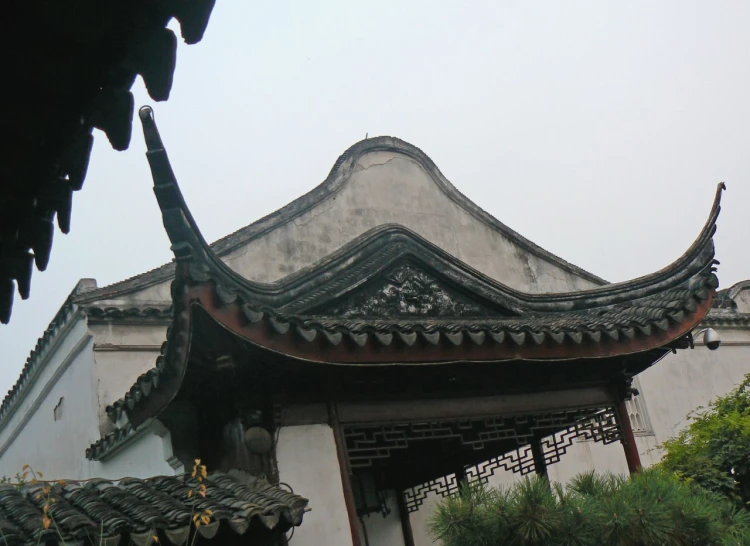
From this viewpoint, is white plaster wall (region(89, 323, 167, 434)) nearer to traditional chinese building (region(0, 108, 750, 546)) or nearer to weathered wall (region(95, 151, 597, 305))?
traditional chinese building (region(0, 108, 750, 546))

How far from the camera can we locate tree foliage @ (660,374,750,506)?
9.09m

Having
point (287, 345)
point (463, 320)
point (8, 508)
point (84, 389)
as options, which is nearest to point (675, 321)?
point (463, 320)

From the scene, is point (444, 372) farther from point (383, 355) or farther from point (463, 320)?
point (463, 320)

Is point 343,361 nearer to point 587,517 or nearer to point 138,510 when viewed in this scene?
point 138,510

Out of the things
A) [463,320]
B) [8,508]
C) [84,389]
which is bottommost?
[8,508]

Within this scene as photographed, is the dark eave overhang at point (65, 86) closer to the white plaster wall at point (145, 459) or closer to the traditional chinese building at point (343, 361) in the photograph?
the traditional chinese building at point (343, 361)

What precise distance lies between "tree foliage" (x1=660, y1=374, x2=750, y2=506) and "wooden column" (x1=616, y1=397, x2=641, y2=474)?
2.26 metres

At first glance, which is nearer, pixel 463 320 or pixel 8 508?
pixel 8 508

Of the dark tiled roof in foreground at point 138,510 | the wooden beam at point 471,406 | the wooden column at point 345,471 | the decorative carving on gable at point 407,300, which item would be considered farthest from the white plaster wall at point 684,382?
the dark tiled roof in foreground at point 138,510

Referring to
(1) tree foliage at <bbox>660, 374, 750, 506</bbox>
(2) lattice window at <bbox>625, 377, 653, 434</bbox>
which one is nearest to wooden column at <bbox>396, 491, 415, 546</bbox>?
(1) tree foliage at <bbox>660, 374, 750, 506</bbox>

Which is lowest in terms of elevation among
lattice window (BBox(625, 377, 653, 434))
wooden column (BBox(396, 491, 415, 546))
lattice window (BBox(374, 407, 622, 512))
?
wooden column (BBox(396, 491, 415, 546))

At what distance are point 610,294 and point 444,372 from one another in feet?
8.76

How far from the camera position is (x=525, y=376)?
21.6ft

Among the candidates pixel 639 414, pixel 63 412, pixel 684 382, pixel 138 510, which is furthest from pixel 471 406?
pixel 684 382
